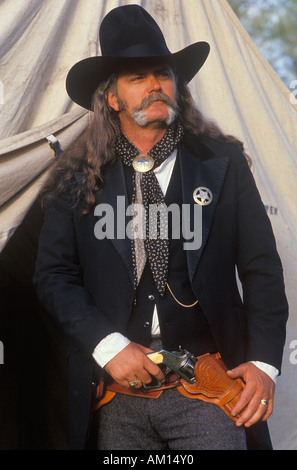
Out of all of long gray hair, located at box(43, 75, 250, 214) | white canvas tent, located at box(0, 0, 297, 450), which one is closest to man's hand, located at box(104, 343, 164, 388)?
long gray hair, located at box(43, 75, 250, 214)

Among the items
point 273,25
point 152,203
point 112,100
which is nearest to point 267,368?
point 152,203

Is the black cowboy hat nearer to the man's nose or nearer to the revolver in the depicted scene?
the man's nose

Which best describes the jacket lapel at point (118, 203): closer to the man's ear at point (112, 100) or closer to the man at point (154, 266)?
the man at point (154, 266)

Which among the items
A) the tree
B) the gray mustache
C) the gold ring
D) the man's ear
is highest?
the tree

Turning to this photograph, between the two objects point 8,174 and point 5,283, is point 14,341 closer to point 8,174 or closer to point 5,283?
point 5,283

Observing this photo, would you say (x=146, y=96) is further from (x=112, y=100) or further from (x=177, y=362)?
(x=177, y=362)

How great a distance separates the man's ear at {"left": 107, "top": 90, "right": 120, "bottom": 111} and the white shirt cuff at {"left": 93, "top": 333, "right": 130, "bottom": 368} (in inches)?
38.0

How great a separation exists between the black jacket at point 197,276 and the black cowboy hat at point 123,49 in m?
0.47

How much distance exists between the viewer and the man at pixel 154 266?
1949mm

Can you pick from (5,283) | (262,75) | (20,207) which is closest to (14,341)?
(5,283)

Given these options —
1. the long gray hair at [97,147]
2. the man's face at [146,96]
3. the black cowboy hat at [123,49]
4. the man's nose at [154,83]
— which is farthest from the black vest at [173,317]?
the black cowboy hat at [123,49]

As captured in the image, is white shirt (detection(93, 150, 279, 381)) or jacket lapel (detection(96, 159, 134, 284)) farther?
jacket lapel (detection(96, 159, 134, 284))

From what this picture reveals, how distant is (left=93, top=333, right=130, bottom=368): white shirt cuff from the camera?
1.90 m

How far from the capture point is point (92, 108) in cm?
257
